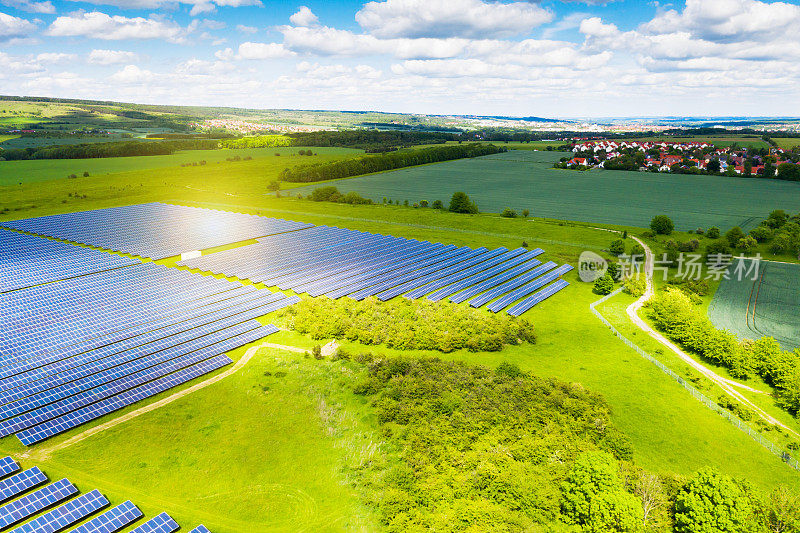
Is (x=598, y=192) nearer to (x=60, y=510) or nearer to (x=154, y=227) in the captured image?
(x=154, y=227)

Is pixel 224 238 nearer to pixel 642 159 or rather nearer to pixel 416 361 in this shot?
pixel 416 361

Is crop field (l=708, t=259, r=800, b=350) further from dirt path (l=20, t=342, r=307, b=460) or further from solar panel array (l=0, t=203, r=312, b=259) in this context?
solar panel array (l=0, t=203, r=312, b=259)

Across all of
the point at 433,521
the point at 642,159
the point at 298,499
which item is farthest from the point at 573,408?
the point at 642,159

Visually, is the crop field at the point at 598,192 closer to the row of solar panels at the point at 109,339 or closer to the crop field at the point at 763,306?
the crop field at the point at 763,306

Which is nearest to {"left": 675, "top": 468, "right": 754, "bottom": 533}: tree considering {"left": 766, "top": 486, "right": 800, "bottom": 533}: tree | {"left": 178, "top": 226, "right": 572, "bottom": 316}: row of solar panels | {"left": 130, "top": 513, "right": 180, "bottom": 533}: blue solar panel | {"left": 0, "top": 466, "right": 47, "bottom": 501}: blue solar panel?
{"left": 766, "top": 486, "right": 800, "bottom": 533}: tree

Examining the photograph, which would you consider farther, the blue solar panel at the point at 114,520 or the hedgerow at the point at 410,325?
the hedgerow at the point at 410,325

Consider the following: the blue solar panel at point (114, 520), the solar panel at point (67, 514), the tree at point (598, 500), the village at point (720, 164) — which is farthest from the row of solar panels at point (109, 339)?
the village at point (720, 164)

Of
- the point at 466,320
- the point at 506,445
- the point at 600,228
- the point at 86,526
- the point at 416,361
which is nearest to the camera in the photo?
the point at 86,526
